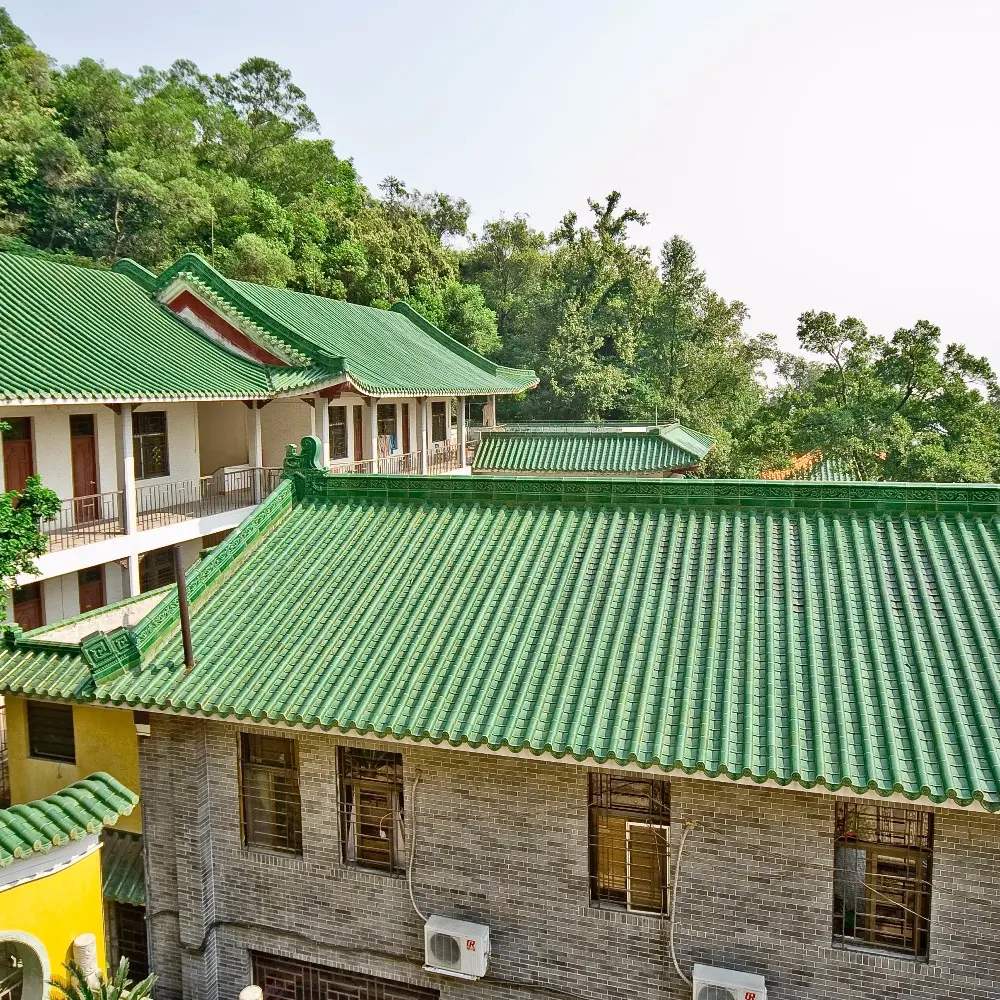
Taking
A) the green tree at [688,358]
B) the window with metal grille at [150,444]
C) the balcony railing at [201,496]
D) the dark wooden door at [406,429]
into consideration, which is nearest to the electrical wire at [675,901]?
the balcony railing at [201,496]

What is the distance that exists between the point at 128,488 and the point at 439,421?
15.1 metres

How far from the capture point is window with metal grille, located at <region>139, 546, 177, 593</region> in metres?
18.2

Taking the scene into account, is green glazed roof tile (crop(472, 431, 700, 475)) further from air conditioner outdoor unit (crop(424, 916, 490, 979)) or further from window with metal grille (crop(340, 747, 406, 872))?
air conditioner outdoor unit (crop(424, 916, 490, 979))

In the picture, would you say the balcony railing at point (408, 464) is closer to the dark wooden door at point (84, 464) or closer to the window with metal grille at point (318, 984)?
the dark wooden door at point (84, 464)

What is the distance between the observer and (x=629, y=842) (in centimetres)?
684

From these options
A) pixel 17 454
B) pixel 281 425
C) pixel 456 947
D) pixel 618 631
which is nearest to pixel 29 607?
pixel 17 454

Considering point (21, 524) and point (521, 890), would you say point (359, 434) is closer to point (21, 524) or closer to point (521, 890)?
point (21, 524)

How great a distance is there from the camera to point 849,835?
20.7 ft

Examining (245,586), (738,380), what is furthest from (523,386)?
(245,586)

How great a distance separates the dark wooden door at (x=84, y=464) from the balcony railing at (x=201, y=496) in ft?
2.88

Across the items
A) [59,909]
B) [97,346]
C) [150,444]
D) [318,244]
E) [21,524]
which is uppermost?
[318,244]

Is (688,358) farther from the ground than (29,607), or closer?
farther from the ground

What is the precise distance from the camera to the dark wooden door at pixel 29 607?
15.1 meters

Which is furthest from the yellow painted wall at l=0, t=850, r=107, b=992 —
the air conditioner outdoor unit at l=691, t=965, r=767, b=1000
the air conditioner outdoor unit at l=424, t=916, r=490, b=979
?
the air conditioner outdoor unit at l=691, t=965, r=767, b=1000
